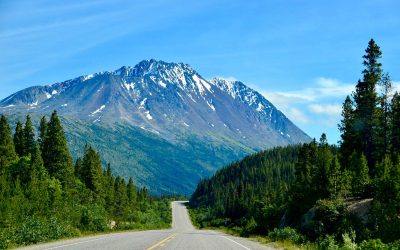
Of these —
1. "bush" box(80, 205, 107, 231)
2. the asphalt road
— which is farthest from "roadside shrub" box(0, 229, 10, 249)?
"bush" box(80, 205, 107, 231)

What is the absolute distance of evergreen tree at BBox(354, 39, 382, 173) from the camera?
186 feet

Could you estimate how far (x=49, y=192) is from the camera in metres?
52.8

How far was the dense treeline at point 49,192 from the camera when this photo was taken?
3479 cm

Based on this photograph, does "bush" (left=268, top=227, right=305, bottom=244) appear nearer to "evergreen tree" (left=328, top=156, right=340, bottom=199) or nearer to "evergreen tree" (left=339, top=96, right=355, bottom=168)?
"evergreen tree" (left=328, top=156, right=340, bottom=199)

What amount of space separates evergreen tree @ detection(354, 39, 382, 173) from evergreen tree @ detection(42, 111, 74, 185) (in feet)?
133

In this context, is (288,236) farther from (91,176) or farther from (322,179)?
(91,176)

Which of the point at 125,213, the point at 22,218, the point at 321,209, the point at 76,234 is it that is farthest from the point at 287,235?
the point at 125,213

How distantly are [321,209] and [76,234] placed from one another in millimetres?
21432

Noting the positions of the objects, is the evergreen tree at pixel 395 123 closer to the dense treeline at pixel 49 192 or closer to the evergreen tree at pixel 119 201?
the dense treeline at pixel 49 192

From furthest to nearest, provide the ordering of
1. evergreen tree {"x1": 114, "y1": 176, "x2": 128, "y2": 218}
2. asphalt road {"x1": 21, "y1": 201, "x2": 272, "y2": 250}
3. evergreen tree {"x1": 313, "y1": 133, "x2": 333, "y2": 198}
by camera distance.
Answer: evergreen tree {"x1": 114, "y1": 176, "x2": 128, "y2": 218}
evergreen tree {"x1": 313, "y1": 133, "x2": 333, "y2": 198}
asphalt road {"x1": 21, "y1": 201, "x2": 272, "y2": 250}

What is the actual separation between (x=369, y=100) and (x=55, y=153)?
142 feet

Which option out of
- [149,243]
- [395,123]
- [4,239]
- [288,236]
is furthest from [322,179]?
[4,239]

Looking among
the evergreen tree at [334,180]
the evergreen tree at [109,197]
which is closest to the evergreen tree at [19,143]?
the evergreen tree at [109,197]

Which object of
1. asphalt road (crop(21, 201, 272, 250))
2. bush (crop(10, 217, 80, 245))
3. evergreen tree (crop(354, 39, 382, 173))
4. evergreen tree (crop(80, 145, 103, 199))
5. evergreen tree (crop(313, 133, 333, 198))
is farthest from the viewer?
evergreen tree (crop(80, 145, 103, 199))
